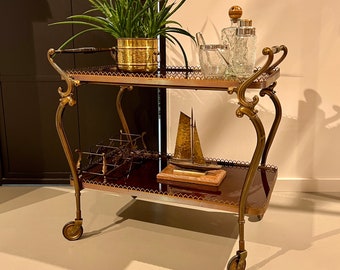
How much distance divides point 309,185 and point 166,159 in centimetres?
81

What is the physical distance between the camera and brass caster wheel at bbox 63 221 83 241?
65.7 inches

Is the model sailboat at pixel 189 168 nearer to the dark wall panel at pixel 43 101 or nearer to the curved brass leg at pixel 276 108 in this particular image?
the curved brass leg at pixel 276 108

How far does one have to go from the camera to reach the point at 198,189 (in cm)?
159

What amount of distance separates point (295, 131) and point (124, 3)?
1137 mm

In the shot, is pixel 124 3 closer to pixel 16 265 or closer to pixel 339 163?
pixel 16 265

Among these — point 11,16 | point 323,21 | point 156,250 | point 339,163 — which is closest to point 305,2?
point 323,21

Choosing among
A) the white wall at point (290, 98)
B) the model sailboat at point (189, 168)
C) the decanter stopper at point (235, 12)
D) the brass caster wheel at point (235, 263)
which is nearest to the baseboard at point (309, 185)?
the white wall at point (290, 98)

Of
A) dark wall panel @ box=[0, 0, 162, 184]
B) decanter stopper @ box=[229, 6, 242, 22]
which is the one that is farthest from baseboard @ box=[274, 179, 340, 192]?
decanter stopper @ box=[229, 6, 242, 22]

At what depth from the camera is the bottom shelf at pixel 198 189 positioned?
58.2 inches

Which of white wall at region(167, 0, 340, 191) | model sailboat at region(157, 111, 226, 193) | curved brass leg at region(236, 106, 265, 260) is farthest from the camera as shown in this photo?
white wall at region(167, 0, 340, 191)

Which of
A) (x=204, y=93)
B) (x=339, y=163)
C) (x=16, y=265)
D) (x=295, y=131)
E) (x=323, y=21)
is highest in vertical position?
(x=323, y=21)

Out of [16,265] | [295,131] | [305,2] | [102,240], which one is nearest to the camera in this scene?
[16,265]

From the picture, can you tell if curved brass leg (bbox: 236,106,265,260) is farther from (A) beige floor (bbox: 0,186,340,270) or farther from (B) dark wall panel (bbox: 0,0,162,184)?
(B) dark wall panel (bbox: 0,0,162,184)

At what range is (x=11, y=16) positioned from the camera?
6.99 feet
